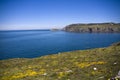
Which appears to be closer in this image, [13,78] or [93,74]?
[93,74]

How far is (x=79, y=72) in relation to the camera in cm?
2277

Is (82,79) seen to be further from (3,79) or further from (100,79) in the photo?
(3,79)

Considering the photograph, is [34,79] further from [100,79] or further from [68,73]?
[100,79]

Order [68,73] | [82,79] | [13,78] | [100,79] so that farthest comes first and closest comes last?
[13,78] → [68,73] → [82,79] → [100,79]

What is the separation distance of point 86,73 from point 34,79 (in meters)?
6.84

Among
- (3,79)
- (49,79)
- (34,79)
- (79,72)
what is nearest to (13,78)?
(3,79)

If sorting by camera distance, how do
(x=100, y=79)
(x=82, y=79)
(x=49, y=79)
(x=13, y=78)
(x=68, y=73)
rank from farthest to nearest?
(x=13, y=78)
(x=68, y=73)
(x=49, y=79)
(x=82, y=79)
(x=100, y=79)

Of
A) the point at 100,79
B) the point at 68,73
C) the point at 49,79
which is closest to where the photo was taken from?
the point at 100,79

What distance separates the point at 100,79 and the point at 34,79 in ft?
28.0

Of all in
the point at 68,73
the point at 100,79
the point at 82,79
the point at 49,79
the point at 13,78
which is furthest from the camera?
the point at 13,78

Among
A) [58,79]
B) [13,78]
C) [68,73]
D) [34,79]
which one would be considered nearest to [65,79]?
[58,79]

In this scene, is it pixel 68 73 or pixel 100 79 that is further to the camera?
pixel 68 73

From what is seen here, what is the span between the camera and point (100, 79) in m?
18.2

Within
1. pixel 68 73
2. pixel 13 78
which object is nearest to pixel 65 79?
pixel 68 73
